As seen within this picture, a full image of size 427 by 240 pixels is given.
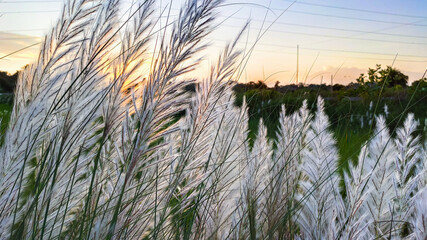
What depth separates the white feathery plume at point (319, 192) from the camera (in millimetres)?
1579

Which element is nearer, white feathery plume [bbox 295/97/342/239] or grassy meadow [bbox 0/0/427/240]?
grassy meadow [bbox 0/0/427/240]

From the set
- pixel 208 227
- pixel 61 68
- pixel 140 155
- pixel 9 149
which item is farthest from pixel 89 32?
pixel 208 227

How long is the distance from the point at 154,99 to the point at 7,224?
0.69m

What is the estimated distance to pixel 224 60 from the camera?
4.29 ft

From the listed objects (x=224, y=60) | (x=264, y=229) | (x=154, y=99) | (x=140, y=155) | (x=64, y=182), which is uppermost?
(x=224, y=60)

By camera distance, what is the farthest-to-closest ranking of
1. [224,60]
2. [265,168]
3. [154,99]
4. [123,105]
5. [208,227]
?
[265,168] < [208,227] < [224,60] < [123,105] < [154,99]

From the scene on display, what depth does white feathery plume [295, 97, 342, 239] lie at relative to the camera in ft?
5.18

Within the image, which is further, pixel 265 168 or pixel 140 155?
pixel 265 168

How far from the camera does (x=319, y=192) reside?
1.70 meters

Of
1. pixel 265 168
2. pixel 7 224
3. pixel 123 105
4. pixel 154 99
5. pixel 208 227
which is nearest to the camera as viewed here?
pixel 154 99

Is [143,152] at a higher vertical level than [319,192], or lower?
higher

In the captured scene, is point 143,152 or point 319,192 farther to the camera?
point 319,192

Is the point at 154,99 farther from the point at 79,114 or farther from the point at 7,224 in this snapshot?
the point at 7,224

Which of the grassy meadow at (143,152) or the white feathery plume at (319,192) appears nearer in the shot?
the grassy meadow at (143,152)
